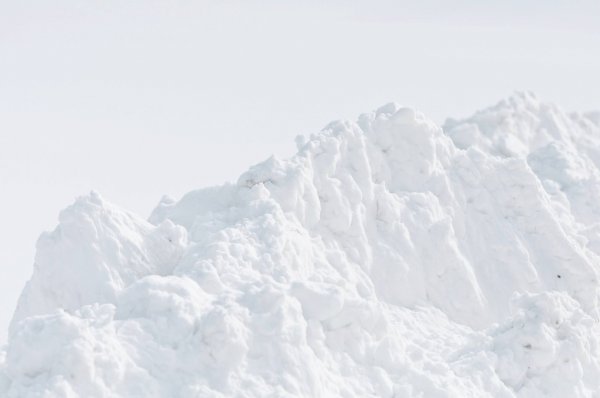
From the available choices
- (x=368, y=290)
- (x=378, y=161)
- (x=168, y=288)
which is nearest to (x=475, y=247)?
(x=378, y=161)

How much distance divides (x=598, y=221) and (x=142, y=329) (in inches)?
648

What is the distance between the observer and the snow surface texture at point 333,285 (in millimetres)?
15977

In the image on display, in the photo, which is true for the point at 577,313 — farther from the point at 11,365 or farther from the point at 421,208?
the point at 11,365

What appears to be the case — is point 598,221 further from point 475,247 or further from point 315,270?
point 315,270

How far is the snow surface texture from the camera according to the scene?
15977mm

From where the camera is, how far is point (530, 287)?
24562mm

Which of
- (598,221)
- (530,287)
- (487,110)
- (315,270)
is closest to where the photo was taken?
(315,270)

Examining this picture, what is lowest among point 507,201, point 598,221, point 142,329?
point 598,221

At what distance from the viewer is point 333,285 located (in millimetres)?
18219

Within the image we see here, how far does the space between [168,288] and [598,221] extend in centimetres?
1568

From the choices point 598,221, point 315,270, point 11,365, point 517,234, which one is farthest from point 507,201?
point 11,365

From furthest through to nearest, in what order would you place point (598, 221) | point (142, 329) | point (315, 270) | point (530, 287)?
point (598, 221) < point (530, 287) < point (315, 270) < point (142, 329)

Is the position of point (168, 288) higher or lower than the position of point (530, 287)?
higher

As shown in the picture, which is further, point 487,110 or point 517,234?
point 487,110
